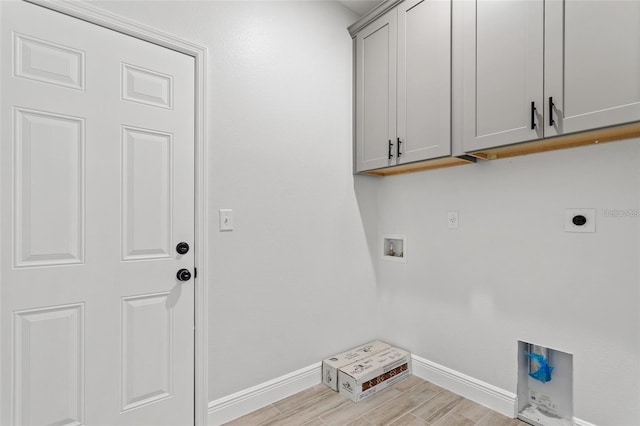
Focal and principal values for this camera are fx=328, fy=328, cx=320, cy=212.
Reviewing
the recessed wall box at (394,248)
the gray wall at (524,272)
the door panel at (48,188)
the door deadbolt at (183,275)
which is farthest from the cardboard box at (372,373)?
the door panel at (48,188)

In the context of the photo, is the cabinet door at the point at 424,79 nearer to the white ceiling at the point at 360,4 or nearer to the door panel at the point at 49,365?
the white ceiling at the point at 360,4

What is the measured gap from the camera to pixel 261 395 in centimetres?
197

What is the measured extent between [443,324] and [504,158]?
1.13 meters

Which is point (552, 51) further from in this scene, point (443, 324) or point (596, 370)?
point (443, 324)

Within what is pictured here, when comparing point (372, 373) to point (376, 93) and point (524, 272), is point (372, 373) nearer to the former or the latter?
point (524, 272)

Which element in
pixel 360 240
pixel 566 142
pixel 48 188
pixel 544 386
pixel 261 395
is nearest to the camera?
pixel 48 188

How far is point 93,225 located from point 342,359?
1.71 meters

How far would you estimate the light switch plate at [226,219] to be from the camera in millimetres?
1831

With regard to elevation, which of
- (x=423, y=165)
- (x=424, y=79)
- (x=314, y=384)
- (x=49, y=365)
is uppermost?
(x=424, y=79)

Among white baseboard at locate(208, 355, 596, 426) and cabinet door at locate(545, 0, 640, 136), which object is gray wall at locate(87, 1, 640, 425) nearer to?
white baseboard at locate(208, 355, 596, 426)

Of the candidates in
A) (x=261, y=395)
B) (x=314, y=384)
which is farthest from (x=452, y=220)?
(x=261, y=395)

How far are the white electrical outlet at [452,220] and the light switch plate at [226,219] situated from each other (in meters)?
1.40

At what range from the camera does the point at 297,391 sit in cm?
213

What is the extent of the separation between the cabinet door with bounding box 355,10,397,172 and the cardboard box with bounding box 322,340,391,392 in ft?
4.35
